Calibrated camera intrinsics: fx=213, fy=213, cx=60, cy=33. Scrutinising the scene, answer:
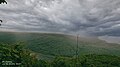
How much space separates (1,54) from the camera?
2093 inches

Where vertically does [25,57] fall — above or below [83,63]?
above

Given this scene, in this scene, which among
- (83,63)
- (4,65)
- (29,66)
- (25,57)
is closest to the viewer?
(4,65)

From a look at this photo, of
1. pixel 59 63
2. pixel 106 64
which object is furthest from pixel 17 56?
pixel 106 64

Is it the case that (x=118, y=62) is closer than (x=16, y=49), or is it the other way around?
(x=16, y=49)

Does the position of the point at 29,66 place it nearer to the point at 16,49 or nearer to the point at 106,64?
the point at 16,49

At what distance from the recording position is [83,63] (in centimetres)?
9388

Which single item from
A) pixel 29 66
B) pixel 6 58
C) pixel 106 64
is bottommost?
pixel 106 64

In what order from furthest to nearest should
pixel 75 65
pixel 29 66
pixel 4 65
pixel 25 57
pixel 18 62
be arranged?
pixel 75 65 < pixel 29 66 < pixel 25 57 < pixel 18 62 < pixel 4 65

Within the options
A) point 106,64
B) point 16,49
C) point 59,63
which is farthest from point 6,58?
point 106,64

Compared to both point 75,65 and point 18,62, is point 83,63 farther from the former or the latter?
point 18,62

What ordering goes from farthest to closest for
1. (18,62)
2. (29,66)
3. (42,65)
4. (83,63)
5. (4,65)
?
(83,63) → (42,65) → (29,66) → (18,62) → (4,65)

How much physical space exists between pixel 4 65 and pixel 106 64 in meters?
77.5

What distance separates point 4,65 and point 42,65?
103 feet

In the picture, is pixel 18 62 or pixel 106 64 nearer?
pixel 18 62
